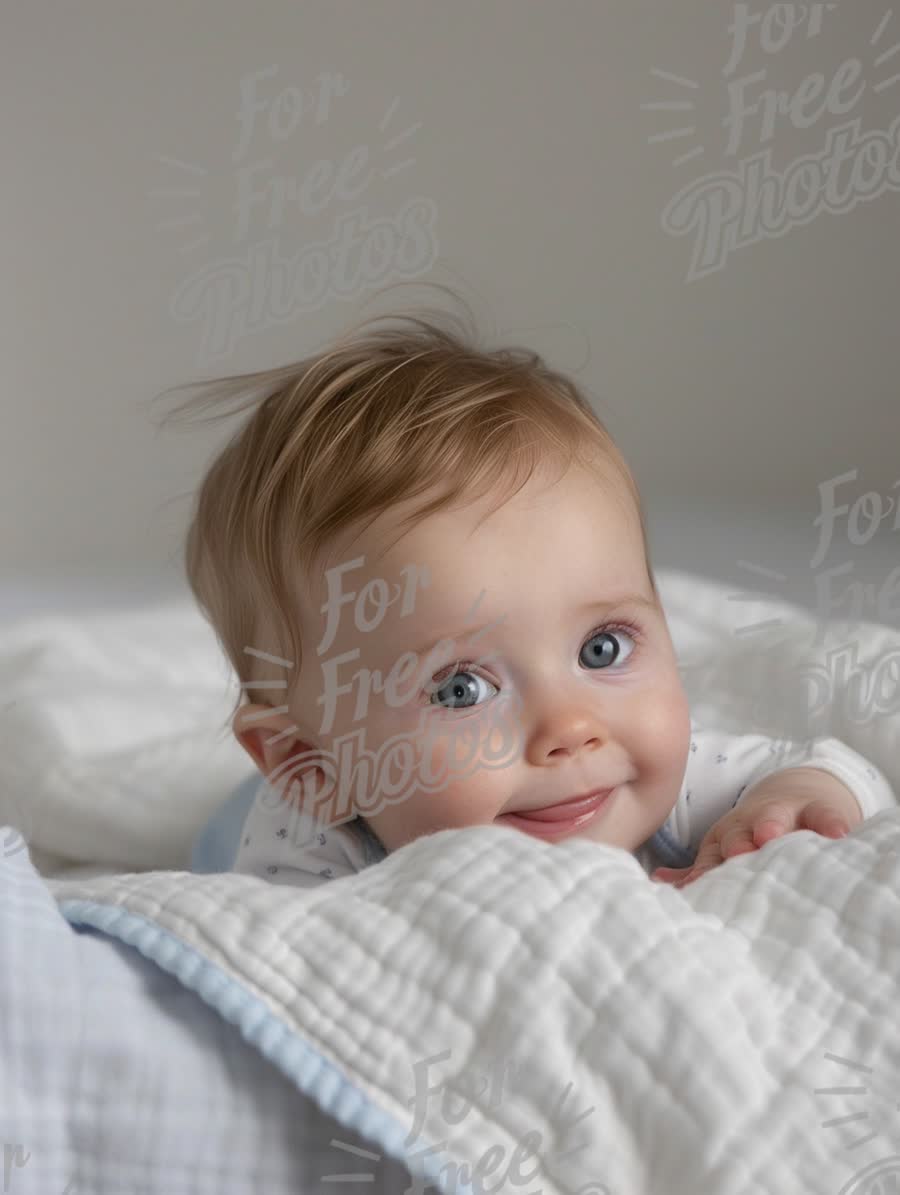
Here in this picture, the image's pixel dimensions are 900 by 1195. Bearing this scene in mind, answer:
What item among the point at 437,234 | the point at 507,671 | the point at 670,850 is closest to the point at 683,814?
the point at 670,850

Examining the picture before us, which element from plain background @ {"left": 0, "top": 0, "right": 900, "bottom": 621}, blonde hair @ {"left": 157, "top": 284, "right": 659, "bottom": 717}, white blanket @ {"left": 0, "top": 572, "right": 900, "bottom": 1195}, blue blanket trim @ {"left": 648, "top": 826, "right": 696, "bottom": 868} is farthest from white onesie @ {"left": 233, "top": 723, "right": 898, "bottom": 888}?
plain background @ {"left": 0, "top": 0, "right": 900, "bottom": 621}

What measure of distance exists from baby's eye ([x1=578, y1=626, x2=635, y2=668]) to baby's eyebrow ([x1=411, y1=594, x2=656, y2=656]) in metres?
0.02

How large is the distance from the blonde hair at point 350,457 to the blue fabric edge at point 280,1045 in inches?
10.7

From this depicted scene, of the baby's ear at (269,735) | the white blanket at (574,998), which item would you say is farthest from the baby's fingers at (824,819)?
the baby's ear at (269,735)

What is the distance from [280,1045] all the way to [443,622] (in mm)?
296

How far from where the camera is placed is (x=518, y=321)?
1951 mm

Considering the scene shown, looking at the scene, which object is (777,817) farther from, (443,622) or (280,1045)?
(280,1045)

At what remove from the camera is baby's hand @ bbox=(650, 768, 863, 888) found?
3.01 feet

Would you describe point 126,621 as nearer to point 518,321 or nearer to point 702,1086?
point 518,321

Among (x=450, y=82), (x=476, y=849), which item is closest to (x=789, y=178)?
(x=450, y=82)

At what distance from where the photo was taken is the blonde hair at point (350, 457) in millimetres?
876

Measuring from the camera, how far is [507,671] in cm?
84

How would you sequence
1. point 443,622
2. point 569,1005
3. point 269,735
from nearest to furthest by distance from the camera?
point 569,1005, point 443,622, point 269,735

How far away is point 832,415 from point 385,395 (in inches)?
44.1
